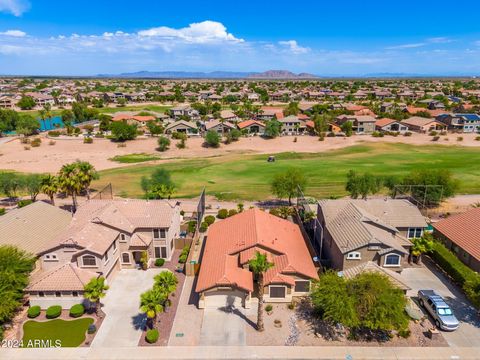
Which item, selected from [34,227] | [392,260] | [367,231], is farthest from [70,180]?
[392,260]

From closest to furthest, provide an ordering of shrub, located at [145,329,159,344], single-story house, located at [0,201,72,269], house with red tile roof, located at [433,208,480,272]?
shrub, located at [145,329,159,344] → single-story house, located at [0,201,72,269] → house with red tile roof, located at [433,208,480,272]

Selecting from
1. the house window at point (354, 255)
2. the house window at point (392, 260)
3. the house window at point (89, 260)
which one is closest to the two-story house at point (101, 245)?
the house window at point (89, 260)

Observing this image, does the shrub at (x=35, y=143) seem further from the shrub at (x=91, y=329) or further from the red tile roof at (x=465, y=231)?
the red tile roof at (x=465, y=231)

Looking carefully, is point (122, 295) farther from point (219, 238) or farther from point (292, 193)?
point (292, 193)

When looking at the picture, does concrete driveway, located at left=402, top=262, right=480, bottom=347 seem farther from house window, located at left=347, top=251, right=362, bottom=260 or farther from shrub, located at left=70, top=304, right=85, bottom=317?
shrub, located at left=70, top=304, right=85, bottom=317

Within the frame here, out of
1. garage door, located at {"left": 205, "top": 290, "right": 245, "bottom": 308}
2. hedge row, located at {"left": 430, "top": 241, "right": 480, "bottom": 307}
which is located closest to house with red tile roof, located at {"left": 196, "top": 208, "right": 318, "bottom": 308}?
garage door, located at {"left": 205, "top": 290, "right": 245, "bottom": 308}

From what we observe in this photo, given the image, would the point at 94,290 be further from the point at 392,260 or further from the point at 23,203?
the point at 23,203
